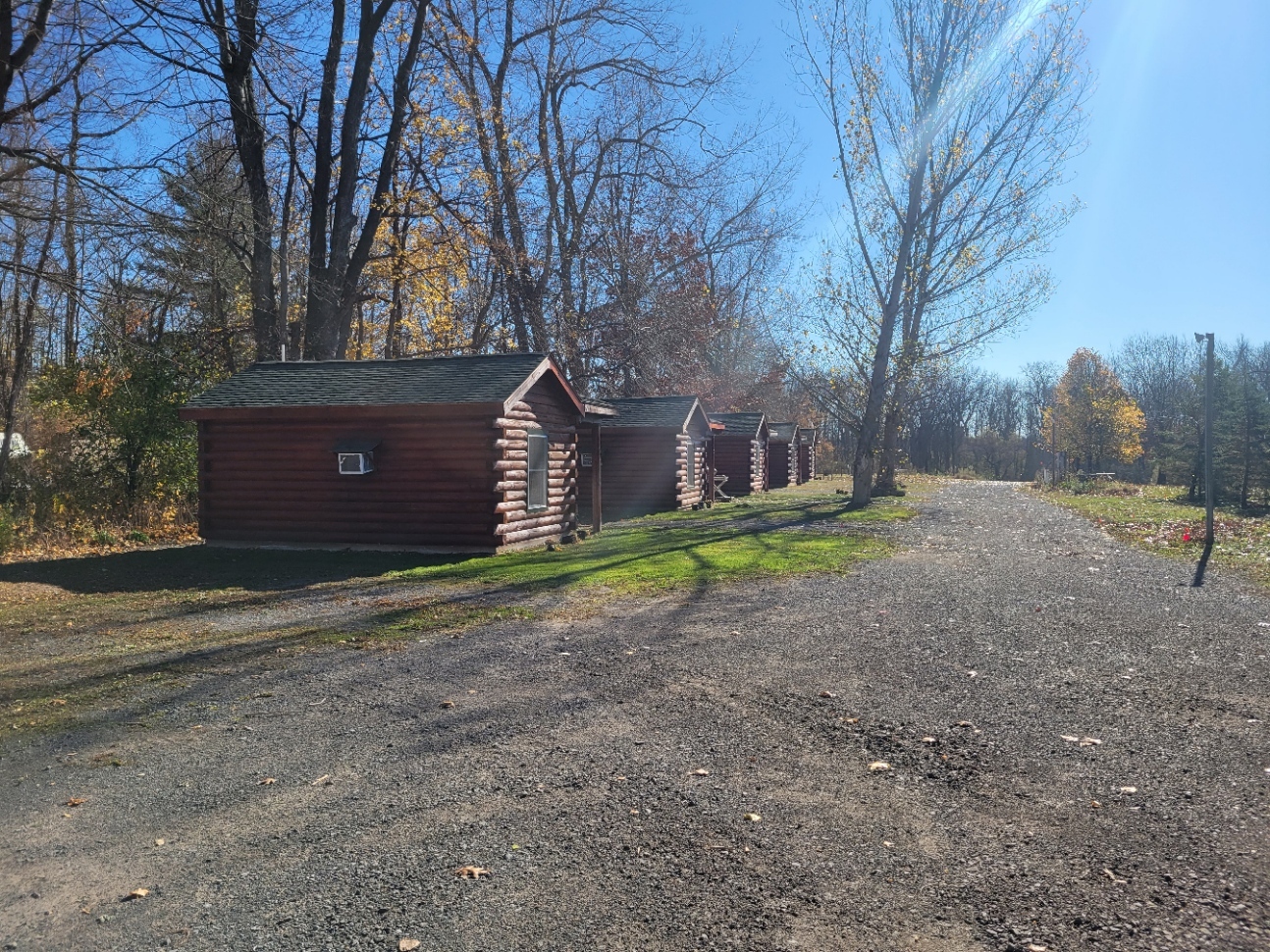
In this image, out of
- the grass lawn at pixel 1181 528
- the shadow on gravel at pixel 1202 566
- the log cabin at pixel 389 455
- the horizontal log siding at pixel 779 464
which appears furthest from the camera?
the horizontal log siding at pixel 779 464

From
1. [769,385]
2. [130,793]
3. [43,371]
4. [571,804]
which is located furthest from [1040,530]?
[769,385]

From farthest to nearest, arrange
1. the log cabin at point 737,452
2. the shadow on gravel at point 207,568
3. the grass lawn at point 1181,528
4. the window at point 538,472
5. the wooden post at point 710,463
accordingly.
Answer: the log cabin at point 737,452 → the wooden post at point 710,463 → the window at point 538,472 → the grass lawn at point 1181,528 → the shadow on gravel at point 207,568

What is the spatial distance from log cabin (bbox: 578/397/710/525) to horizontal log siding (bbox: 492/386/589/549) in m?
7.70

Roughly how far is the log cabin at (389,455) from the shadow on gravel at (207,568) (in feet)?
1.80

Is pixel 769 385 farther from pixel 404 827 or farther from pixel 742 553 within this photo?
pixel 404 827

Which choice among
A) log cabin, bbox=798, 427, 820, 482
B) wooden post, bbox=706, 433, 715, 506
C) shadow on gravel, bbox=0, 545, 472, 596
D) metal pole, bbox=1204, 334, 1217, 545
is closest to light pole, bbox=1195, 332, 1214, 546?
metal pole, bbox=1204, 334, 1217, 545

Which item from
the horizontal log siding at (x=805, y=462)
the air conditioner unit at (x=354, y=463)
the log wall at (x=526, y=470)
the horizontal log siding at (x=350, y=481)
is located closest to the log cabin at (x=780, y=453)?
the horizontal log siding at (x=805, y=462)

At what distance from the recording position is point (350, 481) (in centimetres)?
1457

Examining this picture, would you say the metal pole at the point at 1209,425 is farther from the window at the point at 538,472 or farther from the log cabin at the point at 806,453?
the log cabin at the point at 806,453

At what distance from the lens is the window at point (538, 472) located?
49.6ft

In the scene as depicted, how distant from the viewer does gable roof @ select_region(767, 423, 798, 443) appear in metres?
40.4

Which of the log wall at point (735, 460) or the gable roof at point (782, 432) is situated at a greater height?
the gable roof at point (782, 432)

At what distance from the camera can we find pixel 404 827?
3.88 metres

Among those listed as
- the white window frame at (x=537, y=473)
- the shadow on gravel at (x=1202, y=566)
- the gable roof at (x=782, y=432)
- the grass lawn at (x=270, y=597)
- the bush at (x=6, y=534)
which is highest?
the gable roof at (x=782, y=432)
